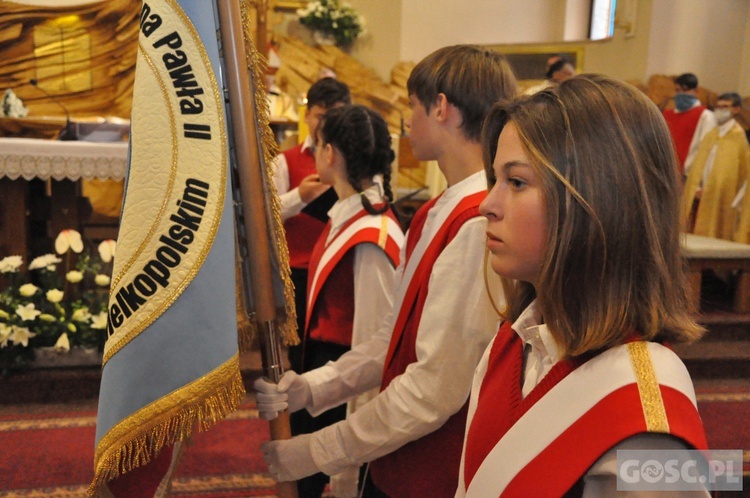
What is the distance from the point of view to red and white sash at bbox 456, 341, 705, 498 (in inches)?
31.4

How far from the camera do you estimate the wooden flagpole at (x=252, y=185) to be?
134 centimetres

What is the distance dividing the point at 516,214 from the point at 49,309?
373 cm

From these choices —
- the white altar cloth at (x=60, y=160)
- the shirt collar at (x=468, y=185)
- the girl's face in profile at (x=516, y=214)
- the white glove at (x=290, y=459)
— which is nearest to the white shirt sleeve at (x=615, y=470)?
the girl's face in profile at (x=516, y=214)

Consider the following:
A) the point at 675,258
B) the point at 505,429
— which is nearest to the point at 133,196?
the point at 505,429

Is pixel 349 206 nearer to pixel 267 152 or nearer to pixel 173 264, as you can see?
pixel 267 152

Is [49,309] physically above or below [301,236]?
below

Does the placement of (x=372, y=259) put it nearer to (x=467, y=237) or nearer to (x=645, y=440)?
(x=467, y=237)

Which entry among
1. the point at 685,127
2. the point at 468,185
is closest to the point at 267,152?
the point at 468,185

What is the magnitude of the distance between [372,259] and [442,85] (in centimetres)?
69

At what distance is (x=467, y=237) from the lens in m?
1.40

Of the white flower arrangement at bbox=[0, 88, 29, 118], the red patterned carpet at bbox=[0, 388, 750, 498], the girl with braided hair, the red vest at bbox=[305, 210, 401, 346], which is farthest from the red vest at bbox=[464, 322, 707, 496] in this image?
the white flower arrangement at bbox=[0, 88, 29, 118]

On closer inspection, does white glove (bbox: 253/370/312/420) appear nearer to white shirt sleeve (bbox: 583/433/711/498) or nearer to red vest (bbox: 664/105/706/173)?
white shirt sleeve (bbox: 583/433/711/498)

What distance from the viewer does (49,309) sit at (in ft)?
13.2

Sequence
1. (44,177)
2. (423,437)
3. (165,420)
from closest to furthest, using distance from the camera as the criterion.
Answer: (165,420)
(423,437)
(44,177)
